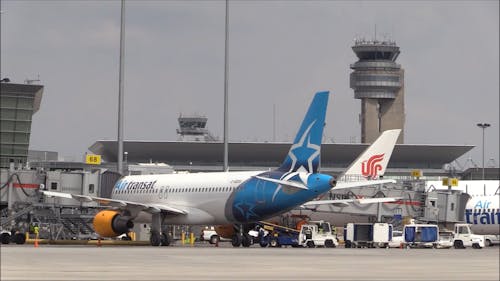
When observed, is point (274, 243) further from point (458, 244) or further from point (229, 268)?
point (229, 268)

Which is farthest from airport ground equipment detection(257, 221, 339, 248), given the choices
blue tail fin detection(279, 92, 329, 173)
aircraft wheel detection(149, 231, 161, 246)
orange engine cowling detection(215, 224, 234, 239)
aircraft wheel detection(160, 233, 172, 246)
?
blue tail fin detection(279, 92, 329, 173)

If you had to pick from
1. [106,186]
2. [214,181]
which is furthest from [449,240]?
[106,186]

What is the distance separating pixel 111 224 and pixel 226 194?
25.5 ft

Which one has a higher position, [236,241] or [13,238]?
[236,241]

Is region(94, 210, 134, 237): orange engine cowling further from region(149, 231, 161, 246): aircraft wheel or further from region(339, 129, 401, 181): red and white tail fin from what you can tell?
region(339, 129, 401, 181): red and white tail fin

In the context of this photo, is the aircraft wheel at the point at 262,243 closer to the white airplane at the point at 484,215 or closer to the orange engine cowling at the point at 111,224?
the orange engine cowling at the point at 111,224

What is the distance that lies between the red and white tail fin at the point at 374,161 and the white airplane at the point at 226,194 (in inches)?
835

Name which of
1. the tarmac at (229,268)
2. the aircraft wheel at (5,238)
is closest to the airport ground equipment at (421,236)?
the aircraft wheel at (5,238)

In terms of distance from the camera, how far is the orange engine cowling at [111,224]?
69.5 m

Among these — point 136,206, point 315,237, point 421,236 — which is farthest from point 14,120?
point 421,236

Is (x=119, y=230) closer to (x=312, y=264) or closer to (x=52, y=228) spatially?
(x=52, y=228)

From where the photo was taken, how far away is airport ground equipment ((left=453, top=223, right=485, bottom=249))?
78000mm

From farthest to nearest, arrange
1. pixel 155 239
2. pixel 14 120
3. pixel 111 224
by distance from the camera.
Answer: pixel 14 120 < pixel 155 239 < pixel 111 224

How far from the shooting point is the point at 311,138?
63.6m
